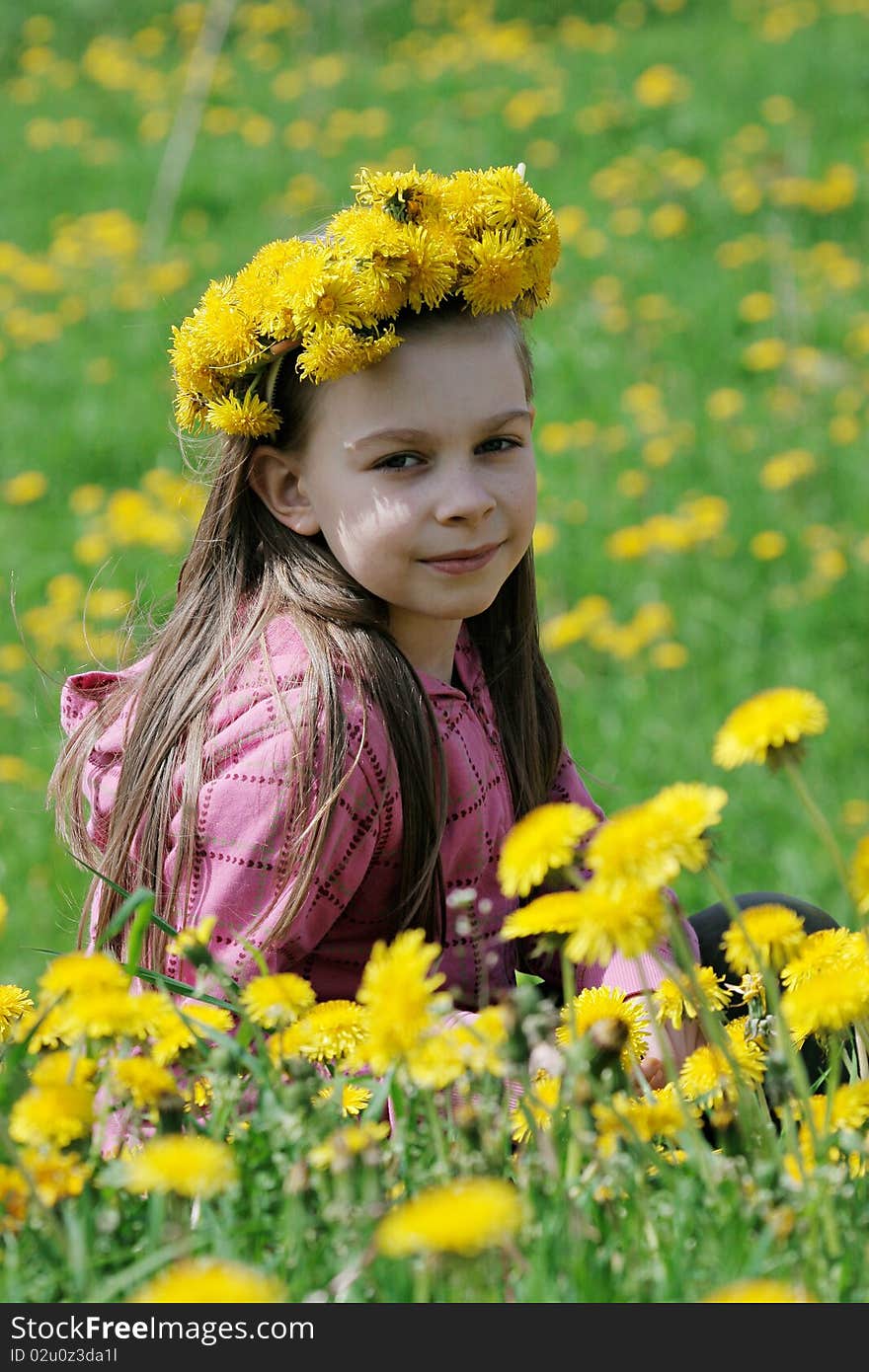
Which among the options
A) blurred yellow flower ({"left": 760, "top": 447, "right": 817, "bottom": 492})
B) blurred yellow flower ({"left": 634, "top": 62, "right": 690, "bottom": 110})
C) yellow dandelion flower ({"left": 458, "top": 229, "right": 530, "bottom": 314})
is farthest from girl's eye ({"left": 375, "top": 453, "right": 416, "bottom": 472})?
blurred yellow flower ({"left": 634, "top": 62, "right": 690, "bottom": 110})

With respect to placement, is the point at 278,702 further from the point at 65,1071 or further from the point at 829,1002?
the point at 829,1002

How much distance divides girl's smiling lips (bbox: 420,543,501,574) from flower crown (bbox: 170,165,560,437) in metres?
0.26

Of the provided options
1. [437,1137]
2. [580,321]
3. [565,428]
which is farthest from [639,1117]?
[580,321]

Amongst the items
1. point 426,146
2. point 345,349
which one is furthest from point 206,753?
point 426,146

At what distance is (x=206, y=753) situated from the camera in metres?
2.03

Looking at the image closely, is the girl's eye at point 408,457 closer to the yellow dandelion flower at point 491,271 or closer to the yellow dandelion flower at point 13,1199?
the yellow dandelion flower at point 491,271

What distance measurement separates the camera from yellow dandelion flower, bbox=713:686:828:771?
4.25 feet

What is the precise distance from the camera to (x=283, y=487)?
2.22m

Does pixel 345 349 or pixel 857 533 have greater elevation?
pixel 857 533

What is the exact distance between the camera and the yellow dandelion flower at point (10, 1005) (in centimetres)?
153

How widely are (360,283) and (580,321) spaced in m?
4.32

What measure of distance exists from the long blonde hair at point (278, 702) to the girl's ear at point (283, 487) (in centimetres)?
2
